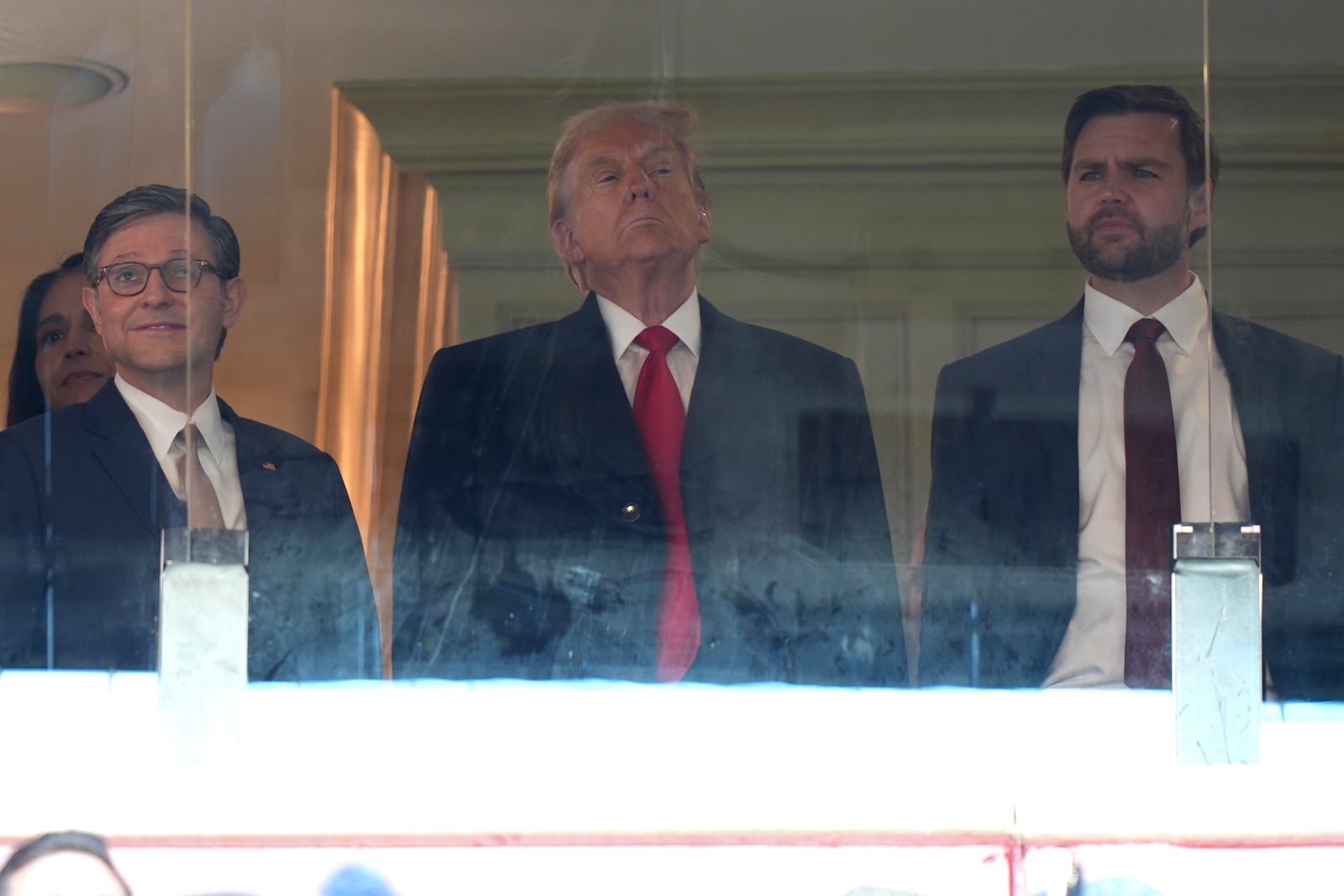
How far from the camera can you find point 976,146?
2.79 meters

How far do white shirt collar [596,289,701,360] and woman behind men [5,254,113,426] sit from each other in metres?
1.01

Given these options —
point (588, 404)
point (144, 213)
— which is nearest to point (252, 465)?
point (144, 213)

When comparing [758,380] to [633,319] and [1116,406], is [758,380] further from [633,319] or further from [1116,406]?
[1116,406]

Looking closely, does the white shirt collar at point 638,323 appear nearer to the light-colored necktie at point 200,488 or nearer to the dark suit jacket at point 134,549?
the dark suit jacket at point 134,549

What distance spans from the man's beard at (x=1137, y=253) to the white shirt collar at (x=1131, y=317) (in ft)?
0.15

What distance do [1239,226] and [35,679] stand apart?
2.47 m

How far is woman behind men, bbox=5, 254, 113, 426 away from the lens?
109 inches

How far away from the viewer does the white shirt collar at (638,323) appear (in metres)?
2.80

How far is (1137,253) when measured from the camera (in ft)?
9.23

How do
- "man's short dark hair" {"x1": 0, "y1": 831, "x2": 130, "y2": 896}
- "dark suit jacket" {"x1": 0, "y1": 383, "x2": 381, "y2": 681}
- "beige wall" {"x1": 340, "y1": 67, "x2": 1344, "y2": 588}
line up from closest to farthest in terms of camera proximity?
1. "man's short dark hair" {"x1": 0, "y1": 831, "x2": 130, "y2": 896}
2. "dark suit jacket" {"x1": 0, "y1": 383, "x2": 381, "y2": 681}
3. "beige wall" {"x1": 340, "y1": 67, "x2": 1344, "y2": 588}

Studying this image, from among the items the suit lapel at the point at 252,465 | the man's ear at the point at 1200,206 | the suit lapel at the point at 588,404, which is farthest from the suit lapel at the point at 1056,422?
the suit lapel at the point at 252,465

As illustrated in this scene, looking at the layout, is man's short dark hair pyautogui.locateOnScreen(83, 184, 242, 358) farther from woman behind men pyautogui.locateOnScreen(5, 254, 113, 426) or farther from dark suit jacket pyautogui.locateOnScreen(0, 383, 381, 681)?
dark suit jacket pyautogui.locateOnScreen(0, 383, 381, 681)

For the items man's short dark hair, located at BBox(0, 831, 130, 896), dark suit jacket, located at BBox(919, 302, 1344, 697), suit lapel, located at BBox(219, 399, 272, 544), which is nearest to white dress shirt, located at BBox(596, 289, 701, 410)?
dark suit jacket, located at BBox(919, 302, 1344, 697)

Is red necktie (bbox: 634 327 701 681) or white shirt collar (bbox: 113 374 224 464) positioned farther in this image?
white shirt collar (bbox: 113 374 224 464)
